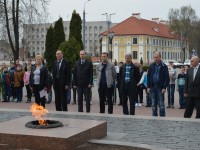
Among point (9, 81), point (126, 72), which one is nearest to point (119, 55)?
point (9, 81)

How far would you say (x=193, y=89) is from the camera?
34.6 feet

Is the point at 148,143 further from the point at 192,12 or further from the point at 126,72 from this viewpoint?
the point at 192,12

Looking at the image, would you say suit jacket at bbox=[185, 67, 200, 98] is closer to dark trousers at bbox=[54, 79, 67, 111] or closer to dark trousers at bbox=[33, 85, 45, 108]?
dark trousers at bbox=[54, 79, 67, 111]

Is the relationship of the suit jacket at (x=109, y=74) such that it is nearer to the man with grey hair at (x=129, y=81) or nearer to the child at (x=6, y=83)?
the man with grey hair at (x=129, y=81)

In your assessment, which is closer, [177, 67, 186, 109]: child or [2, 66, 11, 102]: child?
[177, 67, 186, 109]: child

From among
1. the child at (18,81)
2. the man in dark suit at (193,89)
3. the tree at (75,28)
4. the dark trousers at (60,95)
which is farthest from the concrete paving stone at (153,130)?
the tree at (75,28)

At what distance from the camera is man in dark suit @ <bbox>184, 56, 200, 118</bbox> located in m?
10.5

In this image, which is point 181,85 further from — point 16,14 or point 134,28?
point 134,28

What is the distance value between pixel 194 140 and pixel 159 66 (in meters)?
4.06

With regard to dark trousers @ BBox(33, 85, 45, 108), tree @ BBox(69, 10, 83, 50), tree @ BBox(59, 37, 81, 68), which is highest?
tree @ BBox(69, 10, 83, 50)

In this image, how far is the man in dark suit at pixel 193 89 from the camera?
34.5 feet

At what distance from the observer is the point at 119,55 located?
91688mm

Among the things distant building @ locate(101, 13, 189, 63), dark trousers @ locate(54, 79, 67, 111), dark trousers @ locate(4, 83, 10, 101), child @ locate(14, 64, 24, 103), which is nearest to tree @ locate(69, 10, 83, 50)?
child @ locate(14, 64, 24, 103)

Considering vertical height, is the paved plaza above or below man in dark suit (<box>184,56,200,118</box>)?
below
